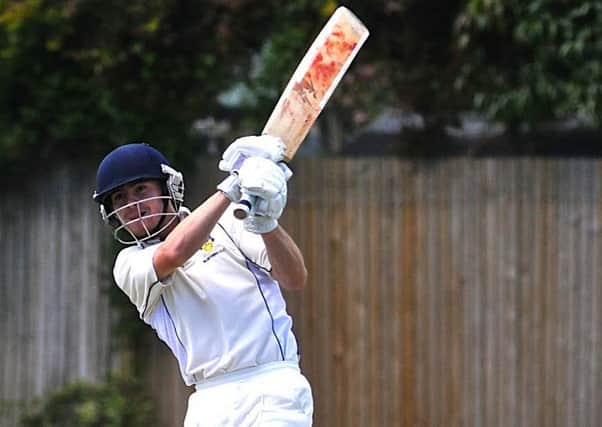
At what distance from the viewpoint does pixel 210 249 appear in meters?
4.59

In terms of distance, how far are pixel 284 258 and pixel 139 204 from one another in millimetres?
560

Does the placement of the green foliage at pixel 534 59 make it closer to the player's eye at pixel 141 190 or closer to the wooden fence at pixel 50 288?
the wooden fence at pixel 50 288

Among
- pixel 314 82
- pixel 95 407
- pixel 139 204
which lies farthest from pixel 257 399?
pixel 95 407

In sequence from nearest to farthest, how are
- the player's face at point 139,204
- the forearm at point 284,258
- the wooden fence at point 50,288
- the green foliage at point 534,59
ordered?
the forearm at point 284,258 < the player's face at point 139,204 < the green foliage at point 534,59 < the wooden fence at point 50,288

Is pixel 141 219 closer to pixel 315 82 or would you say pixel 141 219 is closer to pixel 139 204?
pixel 139 204

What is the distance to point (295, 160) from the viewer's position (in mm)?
8172

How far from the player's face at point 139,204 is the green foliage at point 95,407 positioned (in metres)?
3.83

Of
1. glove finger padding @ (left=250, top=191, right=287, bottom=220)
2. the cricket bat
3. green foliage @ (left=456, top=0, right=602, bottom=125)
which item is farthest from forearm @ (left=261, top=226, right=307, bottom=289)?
green foliage @ (left=456, top=0, right=602, bottom=125)

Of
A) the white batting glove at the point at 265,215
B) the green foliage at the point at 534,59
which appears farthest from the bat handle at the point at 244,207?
the green foliage at the point at 534,59

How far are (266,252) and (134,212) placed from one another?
0.49 m

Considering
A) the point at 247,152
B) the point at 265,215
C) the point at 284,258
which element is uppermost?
the point at 247,152

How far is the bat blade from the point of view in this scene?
4.41 m

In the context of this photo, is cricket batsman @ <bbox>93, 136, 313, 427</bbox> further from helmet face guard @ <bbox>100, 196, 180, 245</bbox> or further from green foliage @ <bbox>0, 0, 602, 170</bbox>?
green foliage @ <bbox>0, 0, 602, 170</bbox>

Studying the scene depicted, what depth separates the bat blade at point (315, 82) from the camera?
4.41m
